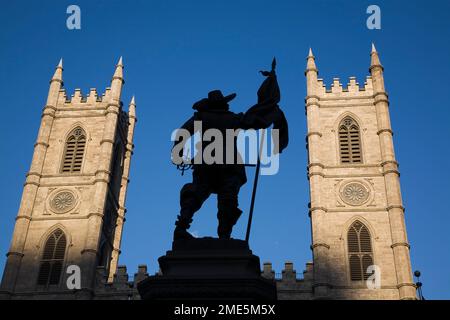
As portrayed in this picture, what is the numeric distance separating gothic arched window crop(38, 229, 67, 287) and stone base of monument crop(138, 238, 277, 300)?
30142mm

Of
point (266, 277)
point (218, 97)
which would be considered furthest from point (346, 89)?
point (218, 97)

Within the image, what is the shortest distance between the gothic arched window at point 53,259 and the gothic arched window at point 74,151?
4594mm

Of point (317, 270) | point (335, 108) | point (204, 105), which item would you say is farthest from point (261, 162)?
point (335, 108)

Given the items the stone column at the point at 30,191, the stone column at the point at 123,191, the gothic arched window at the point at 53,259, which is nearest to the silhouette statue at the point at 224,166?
the gothic arched window at the point at 53,259

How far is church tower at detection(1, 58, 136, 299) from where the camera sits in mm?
34094

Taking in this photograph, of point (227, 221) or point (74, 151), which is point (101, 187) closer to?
point (74, 151)

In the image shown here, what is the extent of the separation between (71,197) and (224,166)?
32.3m

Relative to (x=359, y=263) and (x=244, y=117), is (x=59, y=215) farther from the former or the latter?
(x=244, y=117)

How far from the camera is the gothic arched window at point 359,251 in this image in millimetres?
32156

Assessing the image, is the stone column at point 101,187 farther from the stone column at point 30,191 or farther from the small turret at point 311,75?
the small turret at point 311,75

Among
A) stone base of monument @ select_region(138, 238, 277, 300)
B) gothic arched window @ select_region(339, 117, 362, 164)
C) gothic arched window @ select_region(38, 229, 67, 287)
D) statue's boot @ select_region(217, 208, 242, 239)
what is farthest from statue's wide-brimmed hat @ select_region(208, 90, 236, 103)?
gothic arched window @ select_region(339, 117, 362, 164)

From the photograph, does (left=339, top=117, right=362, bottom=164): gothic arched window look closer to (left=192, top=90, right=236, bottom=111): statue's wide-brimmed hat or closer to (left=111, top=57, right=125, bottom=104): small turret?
(left=111, top=57, right=125, bottom=104): small turret

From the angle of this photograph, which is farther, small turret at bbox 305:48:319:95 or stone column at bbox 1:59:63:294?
small turret at bbox 305:48:319:95
